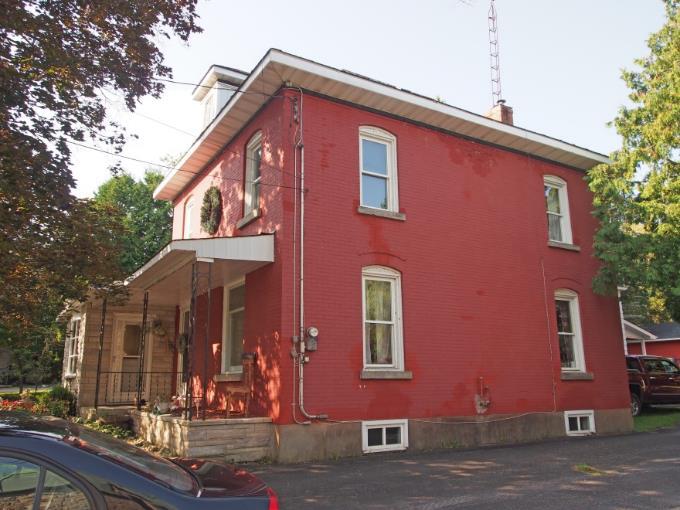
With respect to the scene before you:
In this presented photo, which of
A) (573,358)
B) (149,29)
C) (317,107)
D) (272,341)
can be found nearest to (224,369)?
(272,341)

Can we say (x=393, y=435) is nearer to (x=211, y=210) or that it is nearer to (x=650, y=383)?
(x=211, y=210)

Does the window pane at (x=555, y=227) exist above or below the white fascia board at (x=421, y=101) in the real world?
below

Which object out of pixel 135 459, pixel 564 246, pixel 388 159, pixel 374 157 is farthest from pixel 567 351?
pixel 135 459

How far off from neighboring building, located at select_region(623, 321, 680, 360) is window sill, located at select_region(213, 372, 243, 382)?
966 inches

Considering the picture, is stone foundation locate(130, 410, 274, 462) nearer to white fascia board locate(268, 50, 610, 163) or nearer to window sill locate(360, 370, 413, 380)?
window sill locate(360, 370, 413, 380)

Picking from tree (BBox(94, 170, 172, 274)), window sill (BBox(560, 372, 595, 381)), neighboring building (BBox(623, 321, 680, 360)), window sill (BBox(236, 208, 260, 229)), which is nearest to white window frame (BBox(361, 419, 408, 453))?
window sill (BBox(236, 208, 260, 229))

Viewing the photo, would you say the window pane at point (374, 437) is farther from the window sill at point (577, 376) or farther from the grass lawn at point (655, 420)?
the grass lawn at point (655, 420)

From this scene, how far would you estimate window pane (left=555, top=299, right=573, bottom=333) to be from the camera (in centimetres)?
1350

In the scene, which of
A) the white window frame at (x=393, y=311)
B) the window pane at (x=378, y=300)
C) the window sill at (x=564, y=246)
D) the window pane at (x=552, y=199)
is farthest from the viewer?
the window pane at (x=552, y=199)

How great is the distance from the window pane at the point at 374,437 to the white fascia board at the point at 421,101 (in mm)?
6561

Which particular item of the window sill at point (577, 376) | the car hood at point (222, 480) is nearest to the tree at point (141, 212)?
the window sill at point (577, 376)

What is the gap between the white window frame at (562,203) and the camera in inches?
561

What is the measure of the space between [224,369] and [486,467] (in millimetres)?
5947

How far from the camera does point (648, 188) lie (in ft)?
40.0
